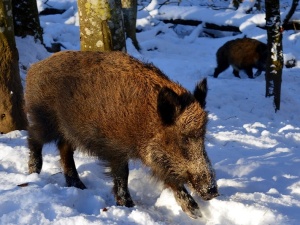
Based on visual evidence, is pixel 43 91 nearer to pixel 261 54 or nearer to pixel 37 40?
pixel 37 40

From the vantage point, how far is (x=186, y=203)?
3943 millimetres

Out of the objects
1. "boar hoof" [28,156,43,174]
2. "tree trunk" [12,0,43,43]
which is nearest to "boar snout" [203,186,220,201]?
"boar hoof" [28,156,43,174]

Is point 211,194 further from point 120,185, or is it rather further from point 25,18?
point 25,18

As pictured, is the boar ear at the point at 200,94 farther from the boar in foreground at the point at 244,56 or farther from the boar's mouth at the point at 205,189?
the boar in foreground at the point at 244,56

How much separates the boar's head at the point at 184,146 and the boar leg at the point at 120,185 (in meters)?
0.34

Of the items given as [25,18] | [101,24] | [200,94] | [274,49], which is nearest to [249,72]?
[274,49]

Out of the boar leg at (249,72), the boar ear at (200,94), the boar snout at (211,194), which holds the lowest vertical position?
the boar leg at (249,72)

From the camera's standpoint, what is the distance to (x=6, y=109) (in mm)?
6039

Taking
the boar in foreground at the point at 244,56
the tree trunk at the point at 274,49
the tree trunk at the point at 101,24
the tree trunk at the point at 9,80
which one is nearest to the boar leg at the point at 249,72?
the boar in foreground at the point at 244,56

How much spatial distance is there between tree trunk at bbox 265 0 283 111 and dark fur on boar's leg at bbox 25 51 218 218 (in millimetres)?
5974

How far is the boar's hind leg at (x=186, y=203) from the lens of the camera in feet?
12.8

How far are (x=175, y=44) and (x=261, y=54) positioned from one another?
152 inches

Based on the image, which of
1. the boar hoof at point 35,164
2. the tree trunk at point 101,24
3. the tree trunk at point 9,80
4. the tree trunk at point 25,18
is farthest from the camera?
the tree trunk at point 25,18

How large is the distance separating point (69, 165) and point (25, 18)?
4.65m
